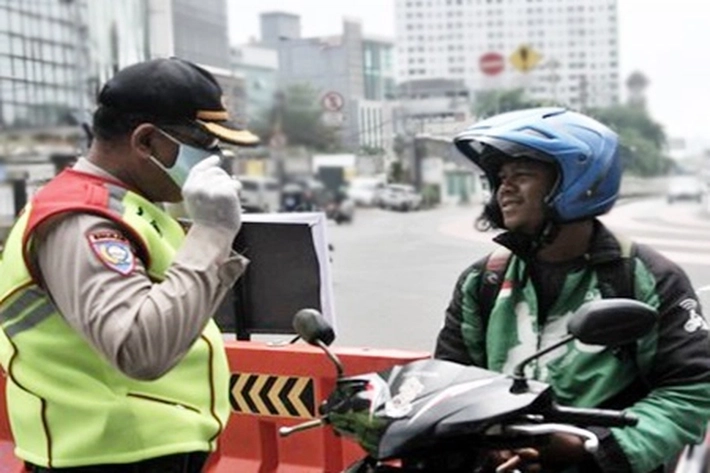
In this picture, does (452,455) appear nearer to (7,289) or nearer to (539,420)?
(539,420)

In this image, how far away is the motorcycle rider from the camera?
2340 millimetres

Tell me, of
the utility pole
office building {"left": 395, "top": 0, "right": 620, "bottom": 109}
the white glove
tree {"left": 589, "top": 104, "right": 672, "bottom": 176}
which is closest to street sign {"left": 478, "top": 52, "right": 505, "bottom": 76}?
office building {"left": 395, "top": 0, "right": 620, "bottom": 109}

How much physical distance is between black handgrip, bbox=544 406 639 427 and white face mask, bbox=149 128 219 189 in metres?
0.88

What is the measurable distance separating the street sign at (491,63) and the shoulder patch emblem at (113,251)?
96.5 inches

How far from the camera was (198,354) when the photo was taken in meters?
2.35

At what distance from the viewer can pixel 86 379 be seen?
2.23m

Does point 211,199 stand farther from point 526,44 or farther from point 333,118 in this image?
point 333,118

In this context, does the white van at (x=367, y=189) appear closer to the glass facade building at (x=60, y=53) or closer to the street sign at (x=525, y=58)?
the street sign at (x=525, y=58)

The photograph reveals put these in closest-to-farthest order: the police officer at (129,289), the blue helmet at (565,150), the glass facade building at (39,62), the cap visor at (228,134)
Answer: the police officer at (129,289), the cap visor at (228,134), the blue helmet at (565,150), the glass facade building at (39,62)

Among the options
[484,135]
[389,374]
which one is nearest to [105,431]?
[389,374]

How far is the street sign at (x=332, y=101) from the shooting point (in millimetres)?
5316

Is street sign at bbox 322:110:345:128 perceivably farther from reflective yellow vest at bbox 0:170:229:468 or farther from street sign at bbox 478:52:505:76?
reflective yellow vest at bbox 0:170:229:468

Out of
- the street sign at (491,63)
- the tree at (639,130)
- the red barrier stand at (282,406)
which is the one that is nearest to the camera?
the red barrier stand at (282,406)

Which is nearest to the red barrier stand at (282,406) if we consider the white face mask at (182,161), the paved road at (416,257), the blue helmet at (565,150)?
the paved road at (416,257)
